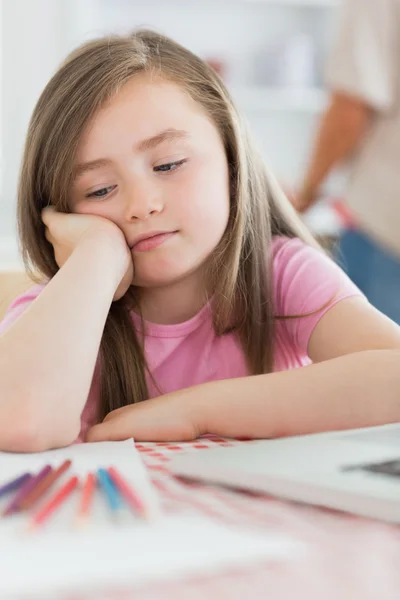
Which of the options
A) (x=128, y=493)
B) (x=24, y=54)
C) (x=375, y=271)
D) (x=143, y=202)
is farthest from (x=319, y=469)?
(x=24, y=54)

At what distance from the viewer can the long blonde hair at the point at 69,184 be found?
996 millimetres

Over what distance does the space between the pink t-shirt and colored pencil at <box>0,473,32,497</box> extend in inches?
21.7

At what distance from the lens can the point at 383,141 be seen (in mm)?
1875

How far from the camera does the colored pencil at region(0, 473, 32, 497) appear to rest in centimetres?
50

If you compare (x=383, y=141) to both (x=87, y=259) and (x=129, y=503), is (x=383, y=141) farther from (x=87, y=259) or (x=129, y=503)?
(x=129, y=503)

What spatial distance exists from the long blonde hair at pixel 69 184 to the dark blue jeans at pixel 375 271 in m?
0.78

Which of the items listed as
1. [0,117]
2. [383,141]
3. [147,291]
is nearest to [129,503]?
[147,291]

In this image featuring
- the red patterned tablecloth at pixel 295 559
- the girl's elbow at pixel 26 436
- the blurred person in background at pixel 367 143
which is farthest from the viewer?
the blurred person in background at pixel 367 143

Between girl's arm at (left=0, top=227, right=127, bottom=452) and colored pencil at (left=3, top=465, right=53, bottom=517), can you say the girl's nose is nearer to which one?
girl's arm at (left=0, top=227, right=127, bottom=452)

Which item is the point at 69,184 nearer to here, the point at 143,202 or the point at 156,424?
the point at 143,202

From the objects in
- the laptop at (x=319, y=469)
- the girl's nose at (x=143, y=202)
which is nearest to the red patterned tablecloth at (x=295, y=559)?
the laptop at (x=319, y=469)

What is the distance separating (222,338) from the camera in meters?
1.12

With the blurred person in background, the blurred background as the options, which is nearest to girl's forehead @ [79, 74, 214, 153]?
the blurred person in background

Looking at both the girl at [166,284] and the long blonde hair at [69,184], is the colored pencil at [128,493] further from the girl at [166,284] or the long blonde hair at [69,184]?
the long blonde hair at [69,184]
